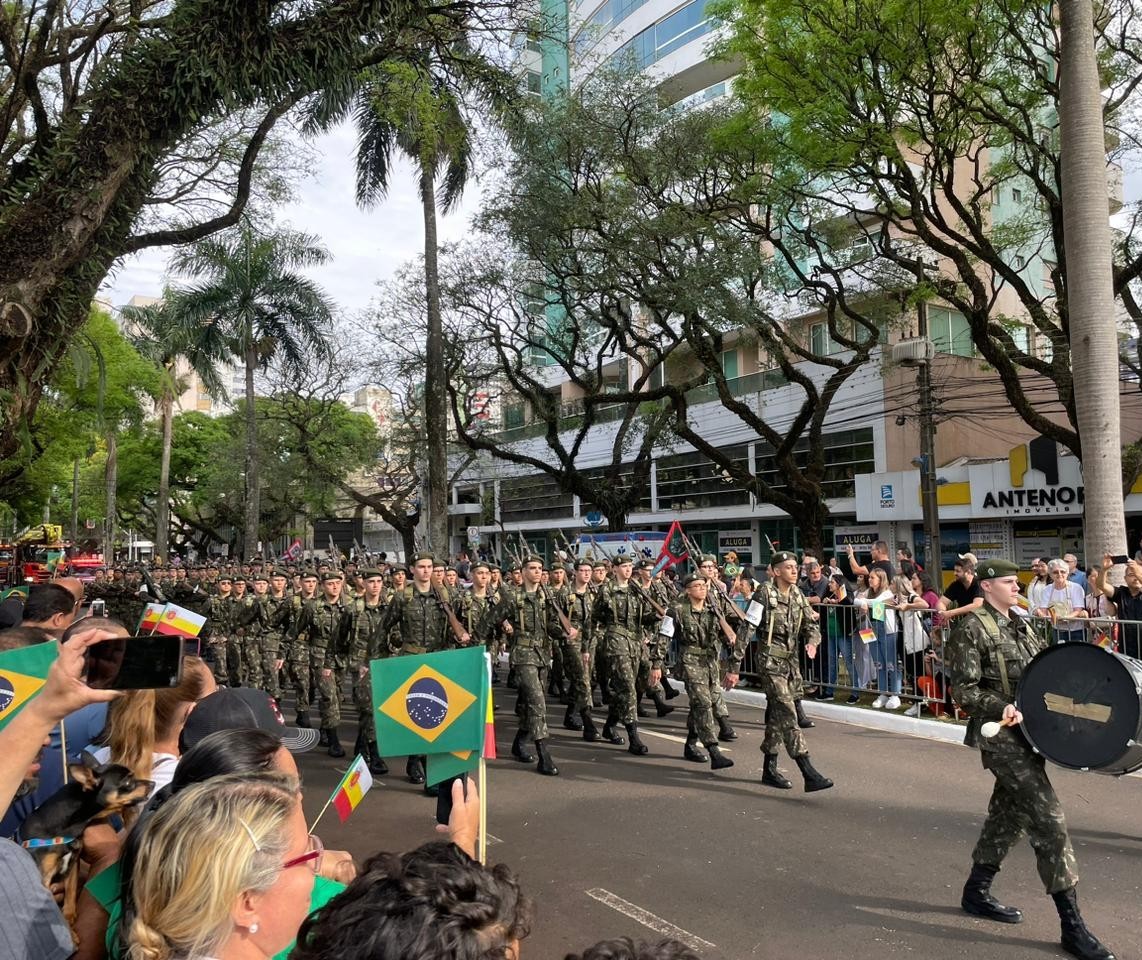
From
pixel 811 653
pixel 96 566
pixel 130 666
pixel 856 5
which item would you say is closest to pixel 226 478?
pixel 96 566

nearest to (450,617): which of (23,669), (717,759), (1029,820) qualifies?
(717,759)

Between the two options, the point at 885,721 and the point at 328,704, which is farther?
the point at 328,704

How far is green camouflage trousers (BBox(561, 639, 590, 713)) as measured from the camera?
971 centimetres

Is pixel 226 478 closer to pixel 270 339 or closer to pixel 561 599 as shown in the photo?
pixel 270 339

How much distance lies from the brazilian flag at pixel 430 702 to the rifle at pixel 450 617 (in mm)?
4172

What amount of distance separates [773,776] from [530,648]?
2.69 m

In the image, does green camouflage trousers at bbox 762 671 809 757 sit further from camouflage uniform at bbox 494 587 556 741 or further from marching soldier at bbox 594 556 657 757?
camouflage uniform at bbox 494 587 556 741

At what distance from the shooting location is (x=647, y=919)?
475 centimetres

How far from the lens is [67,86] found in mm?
8617

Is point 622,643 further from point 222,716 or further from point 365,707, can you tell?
point 222,716

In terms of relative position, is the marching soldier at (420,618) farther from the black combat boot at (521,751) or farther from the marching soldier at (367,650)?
the black combat boot at (521,751)

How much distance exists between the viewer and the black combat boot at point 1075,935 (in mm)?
4125

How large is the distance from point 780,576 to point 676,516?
26.4 metres

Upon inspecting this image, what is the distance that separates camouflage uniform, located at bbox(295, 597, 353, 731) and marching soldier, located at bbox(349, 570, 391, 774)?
0.48 ft
